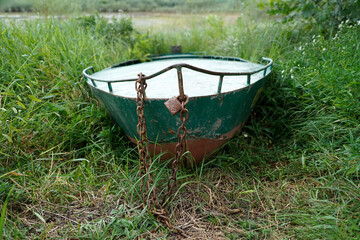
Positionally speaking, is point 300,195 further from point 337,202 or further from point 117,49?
point 117,49

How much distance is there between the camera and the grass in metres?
1.67

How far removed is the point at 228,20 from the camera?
643 cm

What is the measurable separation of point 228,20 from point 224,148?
16.0 feet

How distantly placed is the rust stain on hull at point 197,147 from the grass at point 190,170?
97 millimetres

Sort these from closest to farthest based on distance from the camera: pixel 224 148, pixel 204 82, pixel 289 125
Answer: pixel 204 82, pixel 224 148, pixel 289 125

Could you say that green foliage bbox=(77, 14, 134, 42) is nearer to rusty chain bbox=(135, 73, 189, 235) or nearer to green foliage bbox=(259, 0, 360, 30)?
green foliage bbox=(259, 0, 360, 30)

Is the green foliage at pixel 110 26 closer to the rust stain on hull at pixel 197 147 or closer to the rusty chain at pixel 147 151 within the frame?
the rust stain on hull at pixel 197 147

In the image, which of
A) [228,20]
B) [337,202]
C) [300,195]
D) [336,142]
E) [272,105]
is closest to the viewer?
[337,202]

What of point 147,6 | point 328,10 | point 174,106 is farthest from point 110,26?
point 174,106

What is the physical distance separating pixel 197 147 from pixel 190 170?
0.24 m

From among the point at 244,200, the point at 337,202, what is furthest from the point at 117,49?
the point at 337,202

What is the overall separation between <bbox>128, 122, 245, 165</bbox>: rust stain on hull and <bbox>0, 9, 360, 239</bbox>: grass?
97 millimetres

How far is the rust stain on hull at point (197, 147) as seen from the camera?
81.0 inches

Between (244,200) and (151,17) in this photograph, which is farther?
(151,17)
